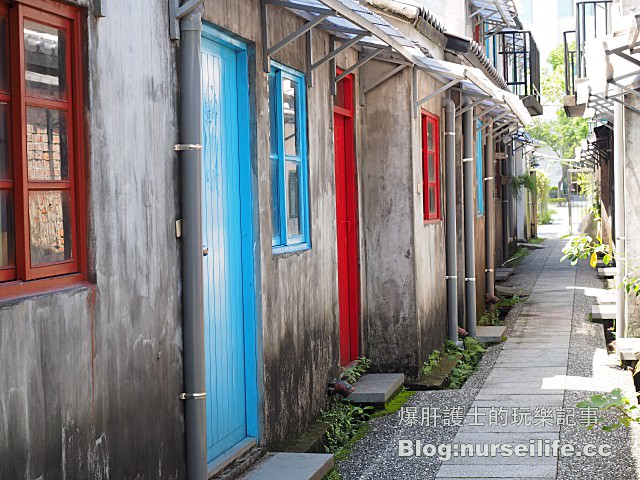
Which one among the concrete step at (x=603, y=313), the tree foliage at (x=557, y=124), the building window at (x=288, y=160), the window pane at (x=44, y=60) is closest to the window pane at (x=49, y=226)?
the window pane at (x=44, y=60)

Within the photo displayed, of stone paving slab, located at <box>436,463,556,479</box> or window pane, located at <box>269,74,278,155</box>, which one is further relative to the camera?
window pane, located at <box>269,74,278,155</box>

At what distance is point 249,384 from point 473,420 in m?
2.30

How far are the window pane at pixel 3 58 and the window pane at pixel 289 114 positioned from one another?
3821 mm

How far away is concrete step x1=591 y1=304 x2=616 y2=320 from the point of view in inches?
567

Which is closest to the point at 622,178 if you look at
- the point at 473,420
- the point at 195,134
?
the point at 473,420

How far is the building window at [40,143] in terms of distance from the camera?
395 cm

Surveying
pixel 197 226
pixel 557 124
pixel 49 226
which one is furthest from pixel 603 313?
pixel 557 124

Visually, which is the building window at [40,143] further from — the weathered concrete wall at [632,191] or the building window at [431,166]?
the weathered concrete wall at [632,191]

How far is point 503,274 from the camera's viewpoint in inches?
856

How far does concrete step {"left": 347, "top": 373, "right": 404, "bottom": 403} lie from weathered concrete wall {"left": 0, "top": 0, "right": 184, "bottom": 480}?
12.1ft

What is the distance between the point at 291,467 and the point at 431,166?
6.24 m

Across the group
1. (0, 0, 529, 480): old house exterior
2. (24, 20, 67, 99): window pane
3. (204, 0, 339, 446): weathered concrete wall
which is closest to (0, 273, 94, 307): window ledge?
(0, 0, 529, 480): old house exterior

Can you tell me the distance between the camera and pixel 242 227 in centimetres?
677

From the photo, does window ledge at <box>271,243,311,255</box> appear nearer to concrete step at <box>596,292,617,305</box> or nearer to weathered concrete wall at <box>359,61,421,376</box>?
weathered concrete wall at <box>359,61,421,376</box>
